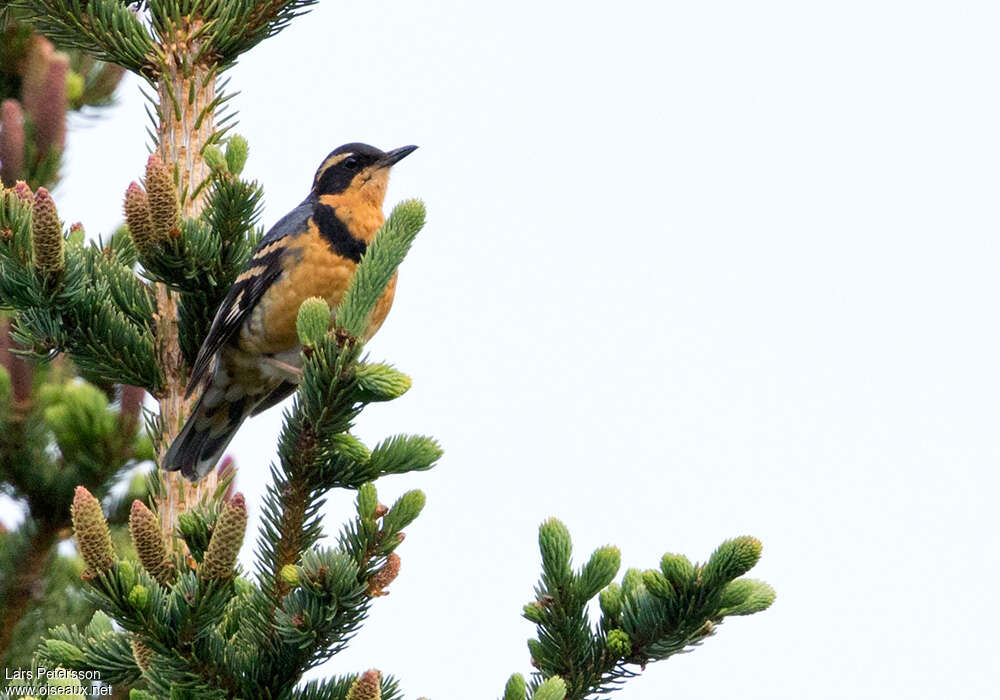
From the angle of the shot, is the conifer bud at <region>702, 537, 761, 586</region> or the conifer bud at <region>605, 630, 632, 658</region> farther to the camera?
the conifer bud at <region>605, 630, 632, 658</region>

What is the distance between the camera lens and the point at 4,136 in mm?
7035

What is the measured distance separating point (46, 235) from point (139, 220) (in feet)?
1.82

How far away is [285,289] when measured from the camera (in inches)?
236

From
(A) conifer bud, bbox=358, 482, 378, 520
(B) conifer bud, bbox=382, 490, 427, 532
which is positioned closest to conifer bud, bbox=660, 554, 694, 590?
(B) conifer bud, bbox=382, 490, 427, 532

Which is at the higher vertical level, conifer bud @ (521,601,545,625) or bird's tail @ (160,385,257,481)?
bird's tail @ (160,385,257,481)

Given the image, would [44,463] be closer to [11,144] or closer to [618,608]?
[11,144]

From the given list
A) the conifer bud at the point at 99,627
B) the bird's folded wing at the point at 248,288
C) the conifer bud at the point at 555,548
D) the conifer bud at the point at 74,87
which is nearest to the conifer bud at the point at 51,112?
the conifer bud at the point at 74,87

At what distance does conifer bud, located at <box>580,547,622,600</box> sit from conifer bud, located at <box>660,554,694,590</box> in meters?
0.16

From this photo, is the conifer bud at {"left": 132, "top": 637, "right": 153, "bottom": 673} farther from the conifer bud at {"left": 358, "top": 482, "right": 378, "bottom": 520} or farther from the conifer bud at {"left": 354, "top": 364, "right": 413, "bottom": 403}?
the conifer bud at {"left": 354, "top": 364, "right": 413, "bottom": 403}

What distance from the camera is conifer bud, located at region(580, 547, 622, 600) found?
3.61m

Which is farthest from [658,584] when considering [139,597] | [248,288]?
[248,288]

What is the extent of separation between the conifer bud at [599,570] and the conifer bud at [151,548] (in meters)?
1.20

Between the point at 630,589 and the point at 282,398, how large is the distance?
353 centimetres

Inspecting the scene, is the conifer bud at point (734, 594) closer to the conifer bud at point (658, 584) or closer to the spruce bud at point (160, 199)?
the conifer bud at point (658, 584)
